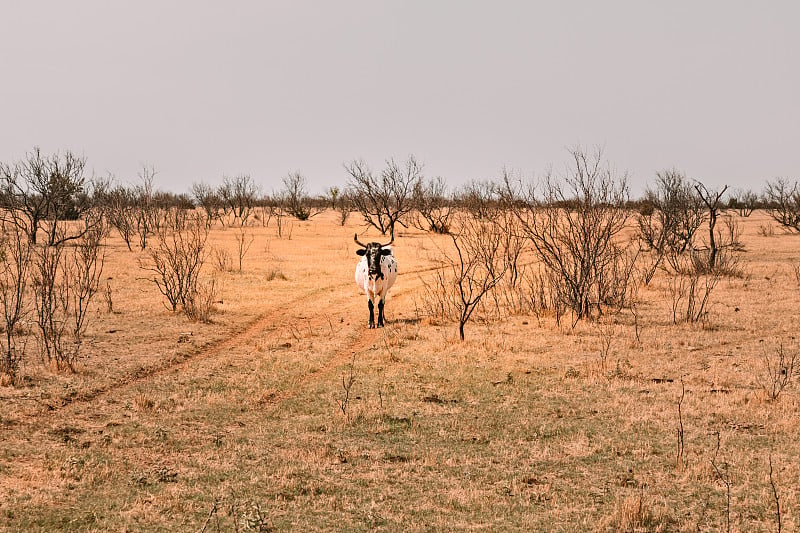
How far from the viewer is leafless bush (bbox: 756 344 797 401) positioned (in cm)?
853

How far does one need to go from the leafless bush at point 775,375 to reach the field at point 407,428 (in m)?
0.11

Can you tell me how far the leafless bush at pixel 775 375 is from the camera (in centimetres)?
853

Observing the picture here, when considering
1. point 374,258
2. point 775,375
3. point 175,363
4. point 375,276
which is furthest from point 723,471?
point 374,258

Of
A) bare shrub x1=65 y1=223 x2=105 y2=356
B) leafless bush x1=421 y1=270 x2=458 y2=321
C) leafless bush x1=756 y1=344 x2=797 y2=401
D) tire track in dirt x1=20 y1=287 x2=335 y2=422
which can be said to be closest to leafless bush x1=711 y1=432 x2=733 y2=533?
leafless bush x1=756 y1=344 x2=797 y2=401

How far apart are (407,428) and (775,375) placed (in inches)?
197

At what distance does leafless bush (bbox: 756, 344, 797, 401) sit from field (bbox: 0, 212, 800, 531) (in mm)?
112

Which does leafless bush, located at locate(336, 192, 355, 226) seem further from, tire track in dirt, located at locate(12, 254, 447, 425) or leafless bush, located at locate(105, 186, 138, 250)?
tire track in dirt, located at locate(12, 254, 447, 425)

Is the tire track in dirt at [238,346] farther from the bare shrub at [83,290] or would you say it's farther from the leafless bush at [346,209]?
the leafless bush at [346,209]

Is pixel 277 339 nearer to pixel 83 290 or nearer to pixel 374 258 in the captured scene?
pixel 374 258

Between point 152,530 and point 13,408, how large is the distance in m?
3.78

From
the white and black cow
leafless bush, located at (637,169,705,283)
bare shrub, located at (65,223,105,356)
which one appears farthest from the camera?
leafless bush, located at (637,169,705,283)

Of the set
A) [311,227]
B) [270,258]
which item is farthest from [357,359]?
[311,227]

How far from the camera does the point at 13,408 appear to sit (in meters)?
8.11

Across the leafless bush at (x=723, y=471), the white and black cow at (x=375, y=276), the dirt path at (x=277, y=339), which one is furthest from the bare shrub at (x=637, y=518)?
the white and black cow at (x=375, y=276)
